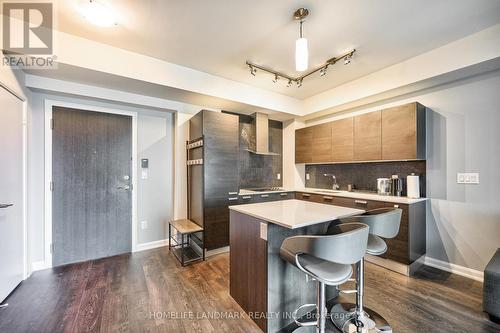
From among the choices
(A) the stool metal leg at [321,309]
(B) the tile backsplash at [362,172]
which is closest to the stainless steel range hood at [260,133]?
(B) the tile backsplash at [362,172]

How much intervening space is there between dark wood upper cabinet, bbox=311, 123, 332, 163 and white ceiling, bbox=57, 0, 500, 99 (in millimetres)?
1245

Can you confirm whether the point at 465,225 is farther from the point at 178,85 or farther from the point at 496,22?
the point at 178,85

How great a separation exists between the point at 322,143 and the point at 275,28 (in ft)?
7.48

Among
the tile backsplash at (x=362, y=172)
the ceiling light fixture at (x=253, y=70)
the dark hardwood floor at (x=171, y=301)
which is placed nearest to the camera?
the dark hardwood floor at (x=171, y=301)

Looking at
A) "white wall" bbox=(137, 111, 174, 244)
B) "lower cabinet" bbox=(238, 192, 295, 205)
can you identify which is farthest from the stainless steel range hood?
"white wall" bbox=(137, 111, 174, 244)

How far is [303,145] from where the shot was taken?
4320mm

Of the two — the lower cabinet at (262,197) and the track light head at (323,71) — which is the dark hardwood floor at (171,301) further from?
the track light head at (323,71)

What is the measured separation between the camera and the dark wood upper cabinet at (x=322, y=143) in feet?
12.6

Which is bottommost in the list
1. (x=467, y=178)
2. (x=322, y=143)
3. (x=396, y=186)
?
(x=396, y=186)

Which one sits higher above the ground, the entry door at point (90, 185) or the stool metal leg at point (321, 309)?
the entry door at point (90, 185)

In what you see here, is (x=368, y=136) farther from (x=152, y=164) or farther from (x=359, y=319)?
(x=152, y=164)

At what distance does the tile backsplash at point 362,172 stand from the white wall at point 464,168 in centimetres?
19

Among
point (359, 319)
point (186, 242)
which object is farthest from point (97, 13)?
point (359, 319)

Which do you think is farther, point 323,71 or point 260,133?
point 260,133
